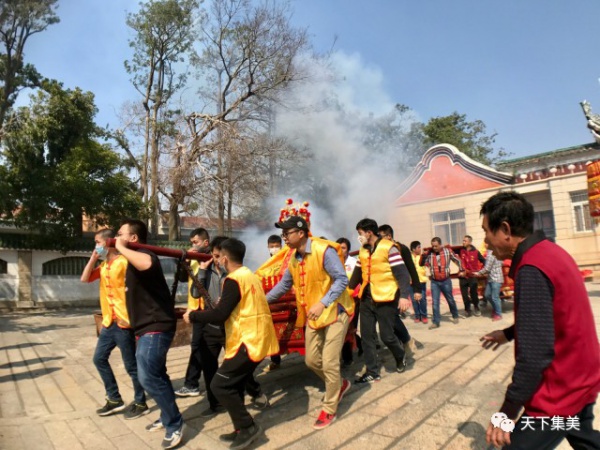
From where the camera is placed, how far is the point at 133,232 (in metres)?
3.31

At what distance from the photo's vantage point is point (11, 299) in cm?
1367

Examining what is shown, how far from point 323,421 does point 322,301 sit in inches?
36.1

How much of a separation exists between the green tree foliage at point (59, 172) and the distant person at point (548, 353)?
490 inches

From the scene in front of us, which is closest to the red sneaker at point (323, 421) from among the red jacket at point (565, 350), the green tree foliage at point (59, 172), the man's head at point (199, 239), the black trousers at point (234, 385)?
the black trousers at point (234, 385)

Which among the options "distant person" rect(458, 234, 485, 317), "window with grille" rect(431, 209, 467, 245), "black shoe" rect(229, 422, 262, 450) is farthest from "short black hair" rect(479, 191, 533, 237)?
"window with grille" rect(431, 209, 467, 245)

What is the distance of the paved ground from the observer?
3096mm

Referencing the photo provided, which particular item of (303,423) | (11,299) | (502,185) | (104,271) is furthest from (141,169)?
(303,423)

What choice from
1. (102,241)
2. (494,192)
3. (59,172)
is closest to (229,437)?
(102,241)

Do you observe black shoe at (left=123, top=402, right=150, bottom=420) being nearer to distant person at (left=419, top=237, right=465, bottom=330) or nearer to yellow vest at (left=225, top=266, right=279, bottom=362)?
yellow vest at (left=225, top=266, right=279, bottom=362)

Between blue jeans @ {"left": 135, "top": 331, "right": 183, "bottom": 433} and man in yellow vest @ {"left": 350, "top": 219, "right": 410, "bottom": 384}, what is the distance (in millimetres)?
1978

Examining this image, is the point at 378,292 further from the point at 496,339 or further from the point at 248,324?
the point at 496,339

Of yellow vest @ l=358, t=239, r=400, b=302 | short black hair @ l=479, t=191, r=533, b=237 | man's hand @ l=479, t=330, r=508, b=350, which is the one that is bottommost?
man's hand @ l=479, t=330, r=508, b=350

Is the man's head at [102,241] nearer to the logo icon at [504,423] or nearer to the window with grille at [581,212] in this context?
the logo icon at [504,423]

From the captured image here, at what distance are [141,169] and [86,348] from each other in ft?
45.2
